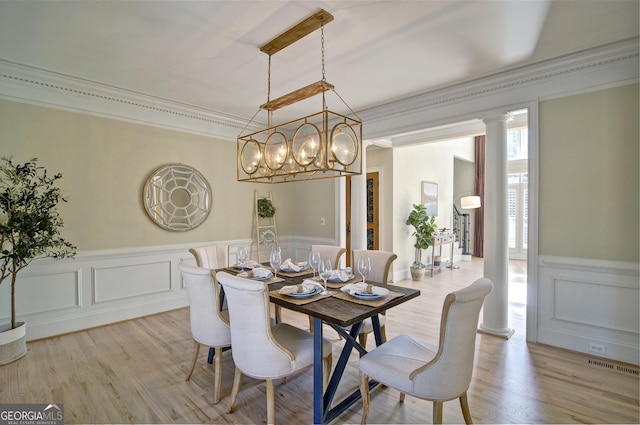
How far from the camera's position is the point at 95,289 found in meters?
3.75

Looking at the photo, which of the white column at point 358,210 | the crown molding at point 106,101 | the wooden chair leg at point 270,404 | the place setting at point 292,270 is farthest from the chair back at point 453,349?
the crown molding at point 106,101

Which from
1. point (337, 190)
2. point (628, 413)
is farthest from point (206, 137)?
point (628, 413)

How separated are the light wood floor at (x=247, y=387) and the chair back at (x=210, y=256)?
845 millimetres

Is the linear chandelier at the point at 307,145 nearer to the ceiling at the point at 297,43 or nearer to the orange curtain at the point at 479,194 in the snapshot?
the ceiling at the point at 297,43

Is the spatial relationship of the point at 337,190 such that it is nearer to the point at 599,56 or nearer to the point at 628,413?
the point at 599,56

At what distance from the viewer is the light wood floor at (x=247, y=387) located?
212cm

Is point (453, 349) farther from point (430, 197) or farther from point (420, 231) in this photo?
point (430, 197)

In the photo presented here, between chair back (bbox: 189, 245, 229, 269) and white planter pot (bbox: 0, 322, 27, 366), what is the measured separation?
168 cm

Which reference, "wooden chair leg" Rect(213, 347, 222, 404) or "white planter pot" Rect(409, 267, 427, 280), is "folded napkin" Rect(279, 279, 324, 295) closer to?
"wooden chair leg" Rect(213, 347, 222, 404)

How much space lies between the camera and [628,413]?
2125 millimetres

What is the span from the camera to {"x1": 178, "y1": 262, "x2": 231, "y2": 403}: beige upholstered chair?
2250mm

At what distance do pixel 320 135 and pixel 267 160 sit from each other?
683 mm

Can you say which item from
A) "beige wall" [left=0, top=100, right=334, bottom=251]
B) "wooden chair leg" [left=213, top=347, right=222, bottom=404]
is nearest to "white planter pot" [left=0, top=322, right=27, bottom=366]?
"beige wall" [left=0, top=100, right=334, bottom=251]

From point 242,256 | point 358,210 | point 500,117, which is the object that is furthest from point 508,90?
point 242,256
